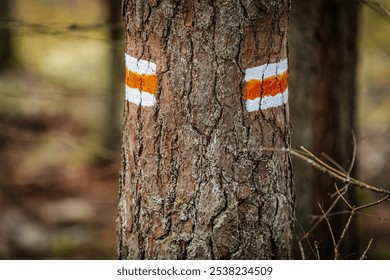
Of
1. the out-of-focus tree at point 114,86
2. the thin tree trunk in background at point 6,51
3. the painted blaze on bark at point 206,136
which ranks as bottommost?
the painted blaze on bark at point 206,136

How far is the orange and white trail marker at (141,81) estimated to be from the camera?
1.99 meters

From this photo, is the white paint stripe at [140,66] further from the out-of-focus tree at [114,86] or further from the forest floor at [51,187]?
the out-of-focus tree at [114,86]

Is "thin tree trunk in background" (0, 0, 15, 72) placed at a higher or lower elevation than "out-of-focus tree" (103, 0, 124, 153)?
higher

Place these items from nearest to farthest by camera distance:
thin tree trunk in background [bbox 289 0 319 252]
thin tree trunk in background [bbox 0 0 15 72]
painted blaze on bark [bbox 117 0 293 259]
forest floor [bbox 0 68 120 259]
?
painted blaze on bark [bbox 117 0 293 259] → thin tree trunk in background [bbox 289 0 319 252] → forest floor [bbox 0 68 120 259] → thin tree trunk in background [bbox 0 0 15 72]

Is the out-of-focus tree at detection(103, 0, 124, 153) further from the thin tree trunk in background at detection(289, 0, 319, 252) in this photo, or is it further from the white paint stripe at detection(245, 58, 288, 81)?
the white paint stripe at detection(245, 58, 288, 81)

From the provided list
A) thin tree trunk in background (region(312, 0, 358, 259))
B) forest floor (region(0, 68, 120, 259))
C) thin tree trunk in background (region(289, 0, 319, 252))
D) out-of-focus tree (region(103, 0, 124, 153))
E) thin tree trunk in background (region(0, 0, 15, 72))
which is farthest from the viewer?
thin tree trunk in background (region(0, 0, 15, 72))

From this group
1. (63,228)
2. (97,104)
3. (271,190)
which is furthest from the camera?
(97,104)

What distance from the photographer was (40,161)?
8750 millimetres

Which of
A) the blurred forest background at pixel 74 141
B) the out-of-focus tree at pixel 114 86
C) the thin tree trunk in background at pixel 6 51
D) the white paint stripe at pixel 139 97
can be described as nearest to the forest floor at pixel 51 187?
the blurred forest background at pixel 74 141

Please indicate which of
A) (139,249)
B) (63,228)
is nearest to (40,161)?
(63,228)

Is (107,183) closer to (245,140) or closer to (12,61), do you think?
(12,61)

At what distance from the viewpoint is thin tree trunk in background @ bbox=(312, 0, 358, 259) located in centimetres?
398

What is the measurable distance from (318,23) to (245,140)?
6.97ft

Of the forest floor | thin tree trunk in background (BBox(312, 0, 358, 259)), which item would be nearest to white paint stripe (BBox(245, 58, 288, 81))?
thin tree trunk in background (BBox(312, 0, 358, 259))
